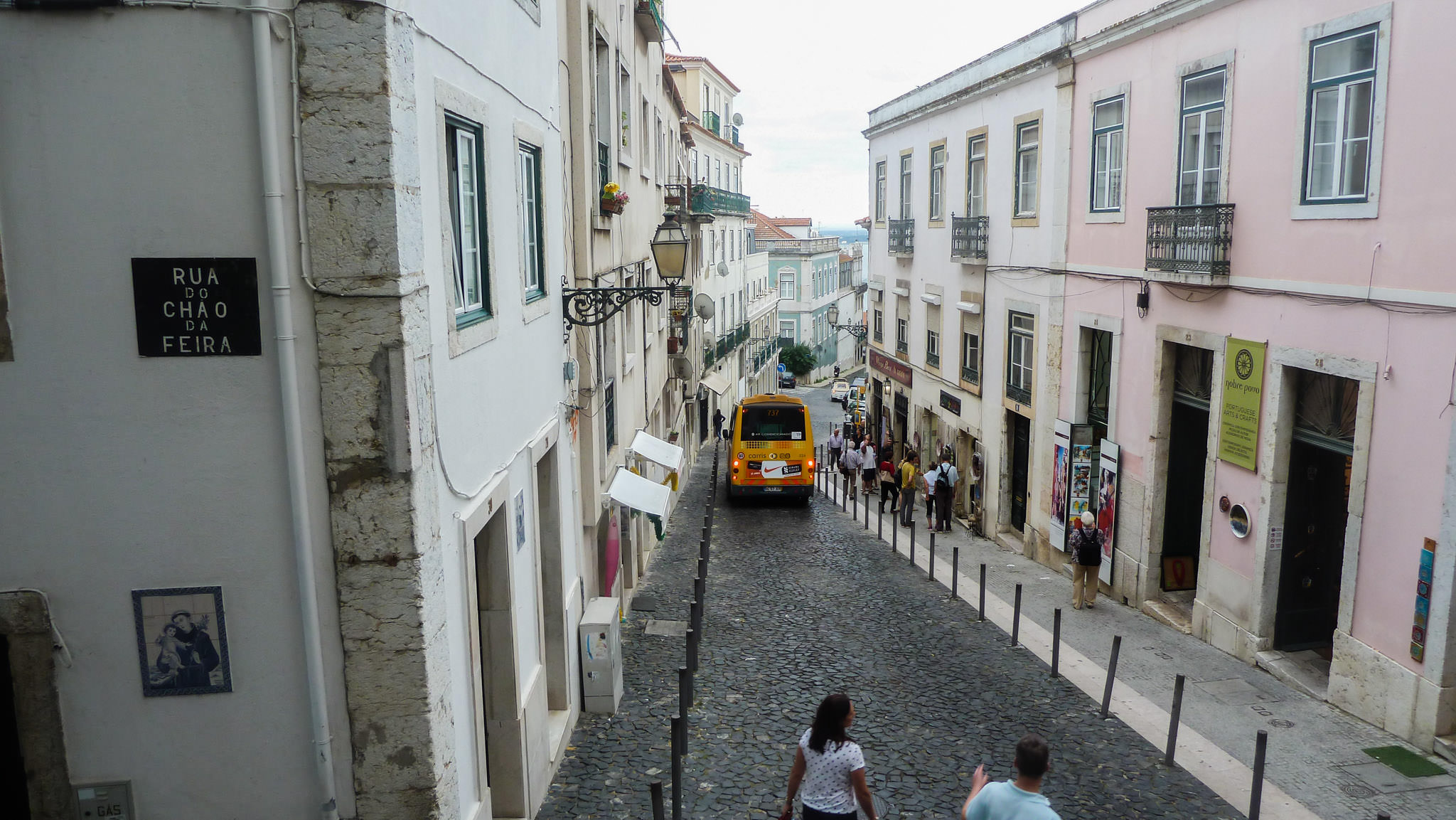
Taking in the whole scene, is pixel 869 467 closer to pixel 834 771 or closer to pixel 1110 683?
pixel 1110 683

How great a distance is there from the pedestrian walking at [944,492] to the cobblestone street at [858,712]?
535 cm

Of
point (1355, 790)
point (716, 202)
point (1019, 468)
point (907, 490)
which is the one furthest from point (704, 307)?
point (1355, 790)

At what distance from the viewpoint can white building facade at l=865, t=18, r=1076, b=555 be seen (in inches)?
705

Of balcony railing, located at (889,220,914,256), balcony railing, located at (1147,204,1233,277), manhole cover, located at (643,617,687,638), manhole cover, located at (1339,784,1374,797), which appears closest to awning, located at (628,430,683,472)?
manhole cover, located at (643,617,687,638)

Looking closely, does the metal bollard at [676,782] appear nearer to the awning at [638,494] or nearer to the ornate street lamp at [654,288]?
the ornate street lamp at [654,288]

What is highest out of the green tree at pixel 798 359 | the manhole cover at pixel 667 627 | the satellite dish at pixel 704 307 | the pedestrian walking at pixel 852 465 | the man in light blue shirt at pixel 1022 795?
the satellite dish at pixel 704 307

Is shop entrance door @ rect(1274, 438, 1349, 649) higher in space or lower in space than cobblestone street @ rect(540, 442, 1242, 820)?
higher

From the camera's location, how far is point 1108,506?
15.6m

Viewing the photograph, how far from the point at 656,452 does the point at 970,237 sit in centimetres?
999

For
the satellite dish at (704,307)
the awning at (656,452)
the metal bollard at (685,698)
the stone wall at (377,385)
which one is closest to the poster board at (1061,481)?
the awning at (656,452)

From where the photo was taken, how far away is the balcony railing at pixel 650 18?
17609 mm

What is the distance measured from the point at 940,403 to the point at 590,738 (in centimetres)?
1729

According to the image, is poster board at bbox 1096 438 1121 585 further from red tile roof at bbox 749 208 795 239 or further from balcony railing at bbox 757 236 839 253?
red tile roof at bbox 749 208 795 239

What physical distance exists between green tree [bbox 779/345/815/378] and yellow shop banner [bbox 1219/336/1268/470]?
5847 cm
